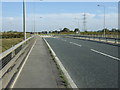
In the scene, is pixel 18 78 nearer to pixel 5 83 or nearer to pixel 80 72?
pixel 5 83

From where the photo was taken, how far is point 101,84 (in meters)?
7.48

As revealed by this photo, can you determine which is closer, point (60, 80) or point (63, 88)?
point (63, 88)

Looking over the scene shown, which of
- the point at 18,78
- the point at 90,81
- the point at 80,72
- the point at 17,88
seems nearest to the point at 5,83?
the point at 17,88

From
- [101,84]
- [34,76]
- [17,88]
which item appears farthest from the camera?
[34,76]

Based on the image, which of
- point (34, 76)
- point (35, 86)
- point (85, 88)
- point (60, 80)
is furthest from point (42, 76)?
point (85, 88)

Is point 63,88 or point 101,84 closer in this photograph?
point 63,88

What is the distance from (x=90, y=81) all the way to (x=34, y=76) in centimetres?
212

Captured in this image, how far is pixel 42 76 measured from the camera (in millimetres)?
8594

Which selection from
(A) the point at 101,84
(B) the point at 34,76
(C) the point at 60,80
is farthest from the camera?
(B) the point at 34,76

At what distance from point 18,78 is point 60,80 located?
4.96ft

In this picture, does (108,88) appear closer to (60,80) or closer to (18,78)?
(60,80)

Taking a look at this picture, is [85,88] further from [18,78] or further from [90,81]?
[18,78]

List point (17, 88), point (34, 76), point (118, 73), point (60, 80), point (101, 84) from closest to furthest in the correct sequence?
point (17, 88)
point (101, 84)
point (60, 80)
point (34, 76)
point (118, 73)

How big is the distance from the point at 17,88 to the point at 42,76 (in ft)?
6.52
